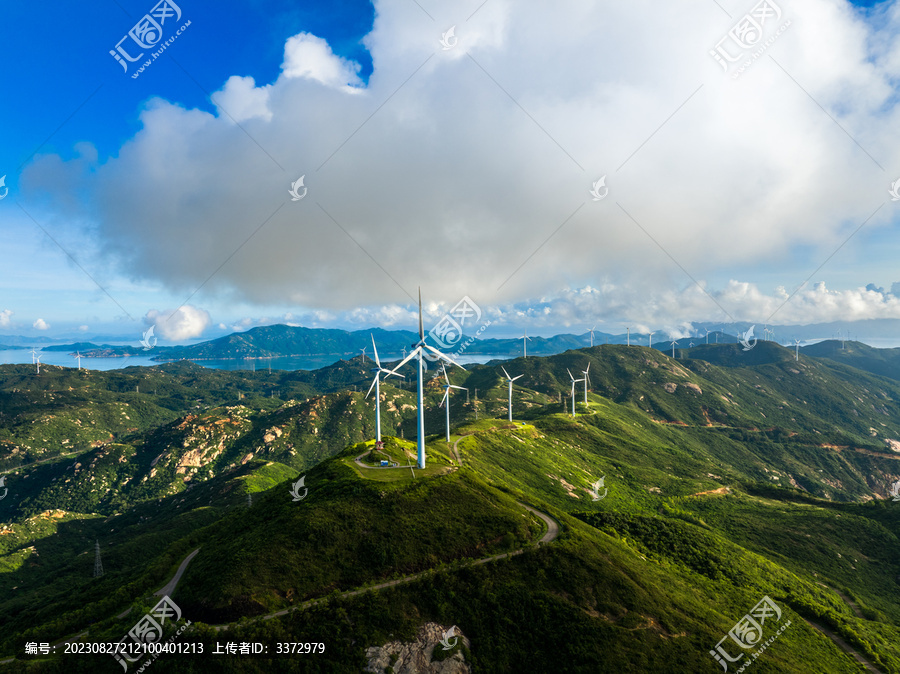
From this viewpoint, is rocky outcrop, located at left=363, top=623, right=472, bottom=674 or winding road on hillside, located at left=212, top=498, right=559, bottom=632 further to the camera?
winding road on hillside, located at left=212, top=498, right=559, bottom=632

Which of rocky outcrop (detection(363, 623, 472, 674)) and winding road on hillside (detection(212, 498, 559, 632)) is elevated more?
winding road on hillside (detection(212, 498, 559, 632))

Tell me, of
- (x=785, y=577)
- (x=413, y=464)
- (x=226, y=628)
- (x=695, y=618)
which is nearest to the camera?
(x=226, y=628)

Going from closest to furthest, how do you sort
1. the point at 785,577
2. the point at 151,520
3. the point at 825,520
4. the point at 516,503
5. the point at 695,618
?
the point at 695,618 < the point at 516,503 < the point at 785,577 < the point at 825,520 < the point at 151,520

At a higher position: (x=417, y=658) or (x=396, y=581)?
(x=396, y=581)

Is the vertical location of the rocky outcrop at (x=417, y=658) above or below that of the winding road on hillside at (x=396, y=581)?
below

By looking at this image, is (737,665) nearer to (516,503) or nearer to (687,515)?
(516,503)

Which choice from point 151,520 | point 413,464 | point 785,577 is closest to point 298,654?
point 413,464

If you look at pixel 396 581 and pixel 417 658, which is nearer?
pixel 417 658

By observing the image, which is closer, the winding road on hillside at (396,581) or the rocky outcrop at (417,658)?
the rocky outcrop at (417,658)
